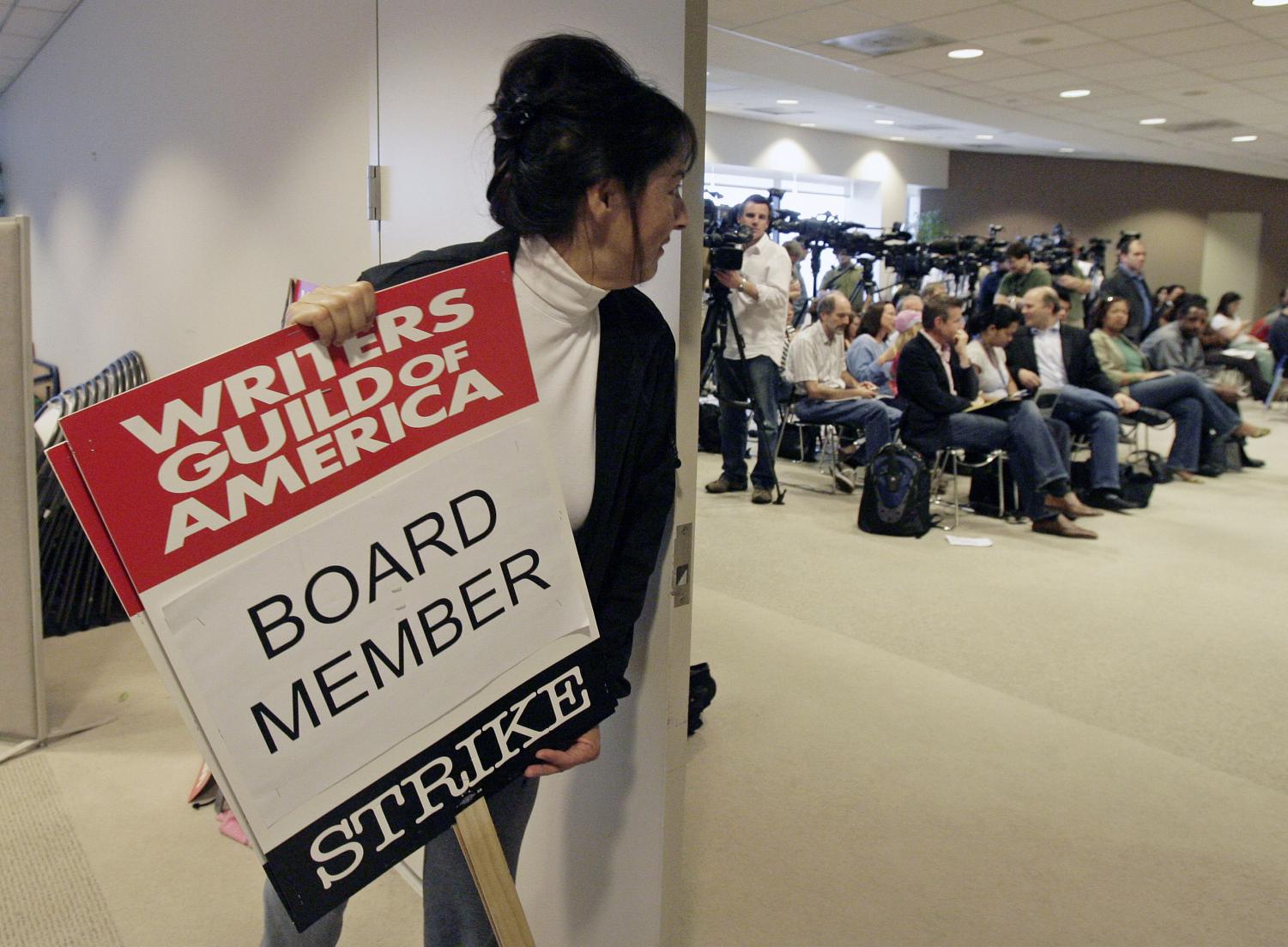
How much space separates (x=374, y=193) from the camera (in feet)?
5.70

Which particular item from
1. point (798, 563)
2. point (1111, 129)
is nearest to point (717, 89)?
point (1111, 129)

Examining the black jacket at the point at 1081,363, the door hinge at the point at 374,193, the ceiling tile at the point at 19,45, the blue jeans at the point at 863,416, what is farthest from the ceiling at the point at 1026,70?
the door hinge at the point at 374,193

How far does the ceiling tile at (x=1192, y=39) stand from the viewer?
5887 mm

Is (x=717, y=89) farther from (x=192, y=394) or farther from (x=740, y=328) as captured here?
(x=192, y=394)

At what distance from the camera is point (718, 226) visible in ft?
15.8

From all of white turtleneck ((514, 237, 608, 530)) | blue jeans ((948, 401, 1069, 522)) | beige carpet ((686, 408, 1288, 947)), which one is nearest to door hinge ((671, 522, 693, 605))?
white turtleneck ((514, 237, 608, 530))

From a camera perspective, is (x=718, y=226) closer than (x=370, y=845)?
No

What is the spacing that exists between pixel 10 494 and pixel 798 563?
2903 millimetres

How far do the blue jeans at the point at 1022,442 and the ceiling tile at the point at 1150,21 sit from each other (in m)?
2.55

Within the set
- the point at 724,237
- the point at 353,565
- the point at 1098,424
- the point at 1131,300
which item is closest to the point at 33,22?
the point at 724,237

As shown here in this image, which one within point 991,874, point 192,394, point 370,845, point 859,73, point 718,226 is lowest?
point 991,874

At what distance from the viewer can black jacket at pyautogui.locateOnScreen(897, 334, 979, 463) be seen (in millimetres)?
4664

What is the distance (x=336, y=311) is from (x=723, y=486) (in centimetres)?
474

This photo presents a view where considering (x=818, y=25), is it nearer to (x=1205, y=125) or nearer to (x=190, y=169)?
(x=190, y=169)
